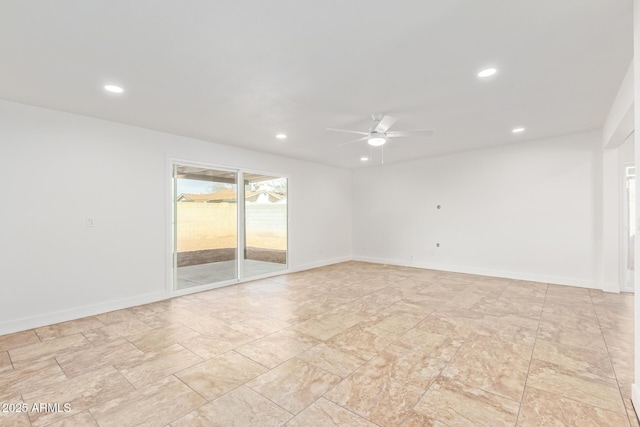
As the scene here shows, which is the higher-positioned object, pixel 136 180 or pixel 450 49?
pixel 450 49

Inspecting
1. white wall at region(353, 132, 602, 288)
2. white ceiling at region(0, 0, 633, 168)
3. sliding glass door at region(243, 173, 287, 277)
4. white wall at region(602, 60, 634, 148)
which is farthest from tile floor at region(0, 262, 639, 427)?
white ceiling at region(0, 0, 633, 168)

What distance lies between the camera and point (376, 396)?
2049 millimetres

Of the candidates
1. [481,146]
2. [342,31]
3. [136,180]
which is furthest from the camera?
[481,146]

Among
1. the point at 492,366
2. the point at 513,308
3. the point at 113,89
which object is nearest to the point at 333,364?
the point at 492,366

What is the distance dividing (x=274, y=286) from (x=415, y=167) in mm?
4444

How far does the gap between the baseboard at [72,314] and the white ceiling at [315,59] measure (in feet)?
8.47

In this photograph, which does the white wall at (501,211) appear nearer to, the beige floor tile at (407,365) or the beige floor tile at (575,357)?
the beige floor tile at (575,357)

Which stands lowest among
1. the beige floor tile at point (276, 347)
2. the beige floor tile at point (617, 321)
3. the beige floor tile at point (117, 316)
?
the beige floor tile at point (117, 316)

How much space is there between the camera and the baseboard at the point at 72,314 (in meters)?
3.27

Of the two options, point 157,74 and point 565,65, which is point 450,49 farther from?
point 157,74

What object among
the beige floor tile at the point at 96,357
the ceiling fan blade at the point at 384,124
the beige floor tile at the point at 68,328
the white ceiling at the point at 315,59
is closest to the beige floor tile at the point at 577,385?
the white ceiling at the point at 315,59

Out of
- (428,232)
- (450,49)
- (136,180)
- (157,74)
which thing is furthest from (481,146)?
(136,180)

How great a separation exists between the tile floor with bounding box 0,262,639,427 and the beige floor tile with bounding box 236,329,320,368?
0.07 feet

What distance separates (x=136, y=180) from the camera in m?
4.28
